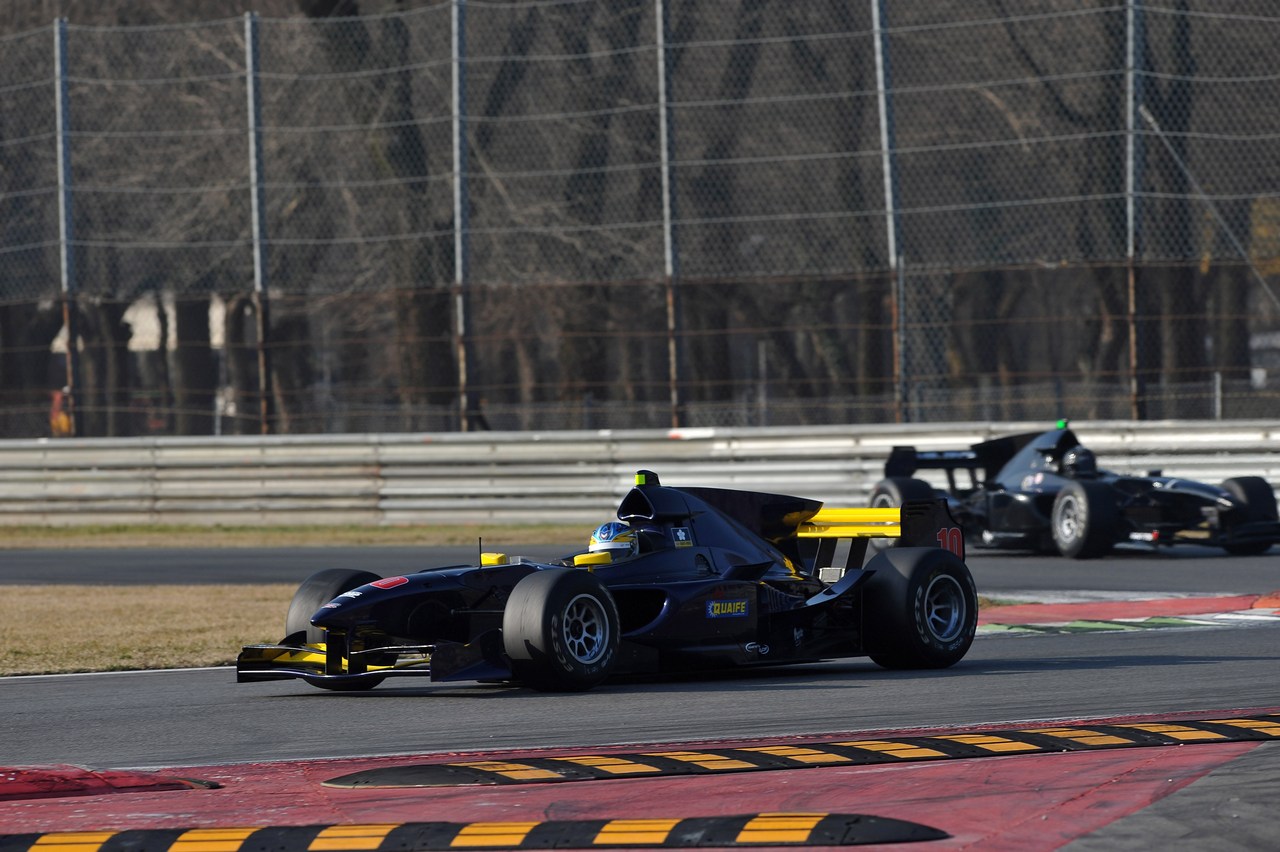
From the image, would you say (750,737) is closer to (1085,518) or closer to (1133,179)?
(1085,518)

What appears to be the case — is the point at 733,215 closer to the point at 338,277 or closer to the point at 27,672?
the point at 338,277

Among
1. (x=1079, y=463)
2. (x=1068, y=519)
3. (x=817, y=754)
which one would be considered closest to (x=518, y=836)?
(x=817, y=754)

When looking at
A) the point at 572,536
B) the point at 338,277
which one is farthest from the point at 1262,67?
the point at 338,277

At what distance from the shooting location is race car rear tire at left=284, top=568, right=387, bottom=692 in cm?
988

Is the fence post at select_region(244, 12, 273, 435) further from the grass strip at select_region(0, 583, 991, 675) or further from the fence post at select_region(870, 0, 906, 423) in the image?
the fence post at select_region(870, 0, 906, 423)

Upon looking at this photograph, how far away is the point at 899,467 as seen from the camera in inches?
730

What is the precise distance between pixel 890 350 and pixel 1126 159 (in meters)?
3.33

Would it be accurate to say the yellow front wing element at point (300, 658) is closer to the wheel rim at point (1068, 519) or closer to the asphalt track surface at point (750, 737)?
the asphalt track surface at point (750, 737)

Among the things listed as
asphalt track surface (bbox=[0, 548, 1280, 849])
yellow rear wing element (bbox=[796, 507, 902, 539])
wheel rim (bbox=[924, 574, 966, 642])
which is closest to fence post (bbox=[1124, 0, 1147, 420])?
asphalt track surface (bbox=[0, 548, 1280, 849])

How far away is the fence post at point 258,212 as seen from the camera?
22250mm

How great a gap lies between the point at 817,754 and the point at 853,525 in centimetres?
414

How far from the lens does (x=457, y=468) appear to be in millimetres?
22359

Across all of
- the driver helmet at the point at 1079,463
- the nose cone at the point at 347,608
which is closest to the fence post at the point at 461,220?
the driver helmet at the point at 1079,463

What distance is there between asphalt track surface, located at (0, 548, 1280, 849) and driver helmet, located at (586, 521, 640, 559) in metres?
0.70
